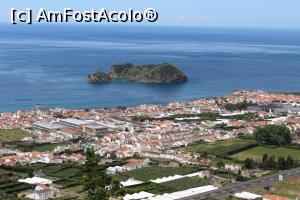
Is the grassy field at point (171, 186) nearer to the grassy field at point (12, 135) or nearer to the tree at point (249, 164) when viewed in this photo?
the tree at point (249, 164)

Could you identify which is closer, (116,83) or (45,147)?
(45,147)

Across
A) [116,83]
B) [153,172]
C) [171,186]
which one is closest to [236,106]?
[116,83]

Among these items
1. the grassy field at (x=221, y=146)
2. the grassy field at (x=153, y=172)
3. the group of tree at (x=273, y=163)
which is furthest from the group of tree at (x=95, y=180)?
the grassy field at (x=221, y=146)

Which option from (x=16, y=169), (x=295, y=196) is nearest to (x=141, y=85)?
(x=16, y=169)

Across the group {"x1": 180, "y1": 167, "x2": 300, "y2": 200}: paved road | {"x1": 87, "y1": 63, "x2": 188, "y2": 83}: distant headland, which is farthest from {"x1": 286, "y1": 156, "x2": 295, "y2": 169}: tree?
{"x1": 87, "y1": 63, "x2": 188, "y2": 83}: distant headland

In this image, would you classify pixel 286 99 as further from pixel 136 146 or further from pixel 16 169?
pixel 16 169

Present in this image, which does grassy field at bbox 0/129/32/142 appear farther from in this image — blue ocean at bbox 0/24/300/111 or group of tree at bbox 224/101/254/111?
group of tree at bbox 224/101/254/111

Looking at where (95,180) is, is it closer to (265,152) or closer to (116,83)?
(265,152)
